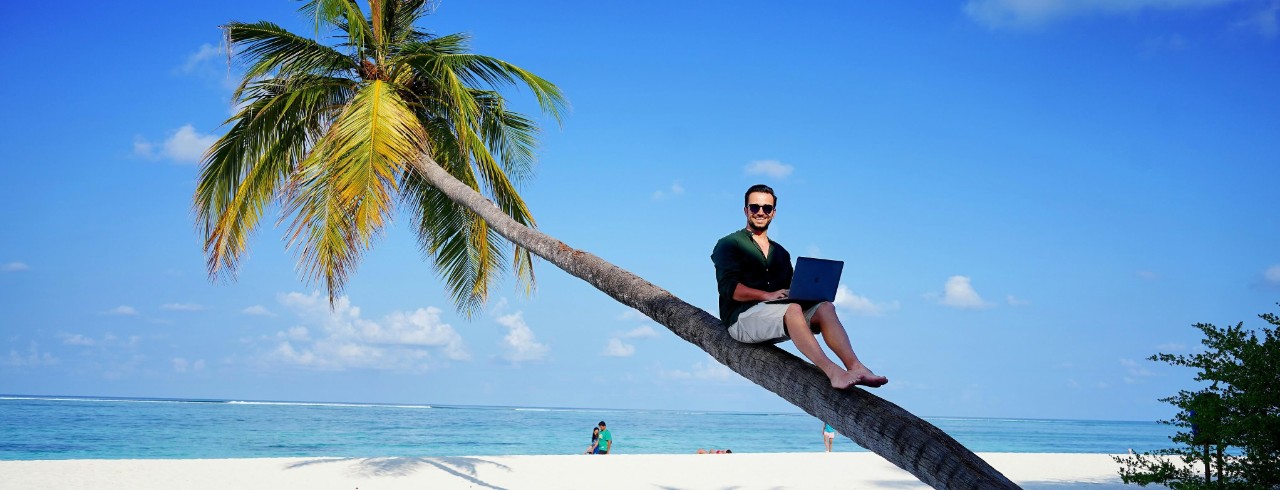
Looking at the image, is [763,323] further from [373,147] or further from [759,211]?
[373,147]

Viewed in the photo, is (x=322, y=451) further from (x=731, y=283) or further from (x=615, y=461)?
(x=731, y=283)

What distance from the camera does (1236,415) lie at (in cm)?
537

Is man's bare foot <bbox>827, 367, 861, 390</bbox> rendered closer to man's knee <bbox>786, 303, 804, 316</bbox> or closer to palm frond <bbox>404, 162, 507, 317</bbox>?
man's knee <bbox>786, 303, 804, 316</bbox>

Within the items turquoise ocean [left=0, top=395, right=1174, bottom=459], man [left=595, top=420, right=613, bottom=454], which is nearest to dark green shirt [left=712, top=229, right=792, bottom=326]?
man [left=595, top=420, right=613, bottom=454]

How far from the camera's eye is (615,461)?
1583 cm

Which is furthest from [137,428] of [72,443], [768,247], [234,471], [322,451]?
[768,247]

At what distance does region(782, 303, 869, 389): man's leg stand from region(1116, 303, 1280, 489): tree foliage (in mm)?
3281

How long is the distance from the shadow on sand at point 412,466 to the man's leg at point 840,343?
958 centimetres

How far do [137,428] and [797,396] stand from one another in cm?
3865

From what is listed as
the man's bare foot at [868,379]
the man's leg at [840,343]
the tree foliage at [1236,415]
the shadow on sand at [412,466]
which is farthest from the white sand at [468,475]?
the man's bare foot at [868,379]

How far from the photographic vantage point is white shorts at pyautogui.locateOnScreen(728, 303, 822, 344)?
3.42 metres

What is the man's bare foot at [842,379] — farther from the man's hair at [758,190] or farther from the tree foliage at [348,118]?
the tree foliage at [348,118]

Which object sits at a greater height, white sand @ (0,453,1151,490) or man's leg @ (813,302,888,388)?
man's leg @ (813,302,888,388)

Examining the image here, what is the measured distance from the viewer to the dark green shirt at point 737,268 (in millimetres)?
3688
